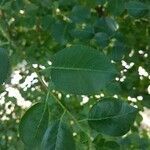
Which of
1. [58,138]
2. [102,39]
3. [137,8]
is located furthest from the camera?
[102,39]

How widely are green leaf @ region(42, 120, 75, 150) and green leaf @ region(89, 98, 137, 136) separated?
57 mm

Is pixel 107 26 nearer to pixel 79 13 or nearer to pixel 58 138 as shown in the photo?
pixel 79 13

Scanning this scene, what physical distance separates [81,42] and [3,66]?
68cm

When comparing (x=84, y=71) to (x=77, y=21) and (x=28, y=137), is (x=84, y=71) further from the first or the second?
(x=77, y=21)

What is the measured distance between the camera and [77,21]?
55.9 inches

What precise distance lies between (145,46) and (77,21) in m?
0.36

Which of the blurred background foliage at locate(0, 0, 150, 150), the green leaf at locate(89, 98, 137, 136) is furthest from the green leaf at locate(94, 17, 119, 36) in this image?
the green leaf at locate(89, 98, 137, 136)

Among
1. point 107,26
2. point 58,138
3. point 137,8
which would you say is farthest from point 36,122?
point 107,26

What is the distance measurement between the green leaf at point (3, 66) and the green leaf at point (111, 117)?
139 mm

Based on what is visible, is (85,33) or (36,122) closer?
(36,122)

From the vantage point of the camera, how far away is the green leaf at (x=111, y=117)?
2.45 ft

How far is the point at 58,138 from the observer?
0.69 meters

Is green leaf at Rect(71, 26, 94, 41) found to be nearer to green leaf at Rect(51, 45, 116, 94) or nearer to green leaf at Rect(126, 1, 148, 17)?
green leaf at Rect(126, 1, 148, 17)

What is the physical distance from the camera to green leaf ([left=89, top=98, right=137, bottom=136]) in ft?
2.45
